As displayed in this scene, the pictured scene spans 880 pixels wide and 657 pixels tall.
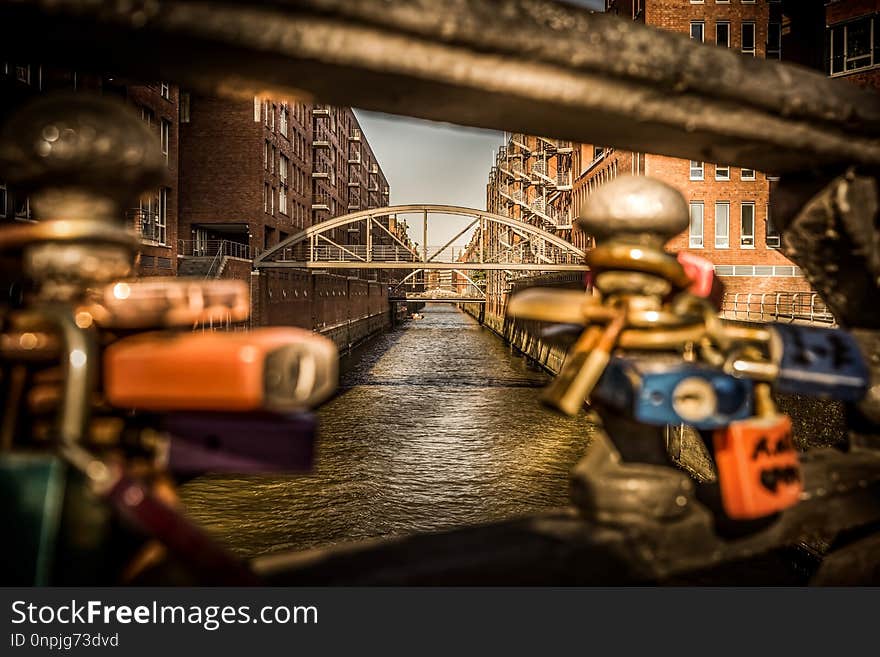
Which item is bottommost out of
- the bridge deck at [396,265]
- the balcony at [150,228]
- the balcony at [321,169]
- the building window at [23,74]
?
the bridge deck at [396,265]

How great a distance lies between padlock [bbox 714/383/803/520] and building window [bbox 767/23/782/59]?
120ft

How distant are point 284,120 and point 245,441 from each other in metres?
44.1

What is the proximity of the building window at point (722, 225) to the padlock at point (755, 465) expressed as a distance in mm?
34561

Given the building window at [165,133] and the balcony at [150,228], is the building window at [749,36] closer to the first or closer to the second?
the building window at [165,133]

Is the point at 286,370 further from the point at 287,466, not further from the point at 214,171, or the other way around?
the point at 214,171

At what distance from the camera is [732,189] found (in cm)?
3238

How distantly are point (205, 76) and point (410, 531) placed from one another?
35.2 feet

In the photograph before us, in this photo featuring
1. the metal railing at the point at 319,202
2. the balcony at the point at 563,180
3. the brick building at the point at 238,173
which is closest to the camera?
the brick building at the point at 238,173

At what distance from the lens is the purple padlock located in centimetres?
90

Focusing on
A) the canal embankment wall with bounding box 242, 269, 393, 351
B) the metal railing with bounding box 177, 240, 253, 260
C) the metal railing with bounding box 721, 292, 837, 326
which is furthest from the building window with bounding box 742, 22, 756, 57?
the metal railing with bounding box 177, 240, 253, 260

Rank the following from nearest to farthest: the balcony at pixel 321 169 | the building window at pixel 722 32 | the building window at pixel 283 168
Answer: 1. the building window at pixel 722 32
2. the building window at pixel 283 168
3. the balcony at pixel 321 169

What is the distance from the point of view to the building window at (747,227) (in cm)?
3262

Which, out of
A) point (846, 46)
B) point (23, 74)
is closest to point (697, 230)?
point (846, 46)

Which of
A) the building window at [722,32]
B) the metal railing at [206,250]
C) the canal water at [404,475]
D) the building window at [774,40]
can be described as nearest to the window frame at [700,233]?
the building window at [774,40]
